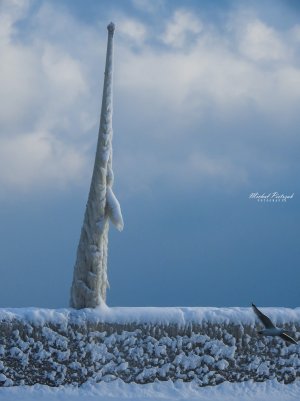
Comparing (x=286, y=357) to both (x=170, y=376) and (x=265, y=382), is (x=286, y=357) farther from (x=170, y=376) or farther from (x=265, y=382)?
(x=170, y=376)

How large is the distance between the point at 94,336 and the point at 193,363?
215 cm

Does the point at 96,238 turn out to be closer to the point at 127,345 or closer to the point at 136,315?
the point at 136,315

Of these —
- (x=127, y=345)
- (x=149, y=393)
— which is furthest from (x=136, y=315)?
(x=149, y=393)

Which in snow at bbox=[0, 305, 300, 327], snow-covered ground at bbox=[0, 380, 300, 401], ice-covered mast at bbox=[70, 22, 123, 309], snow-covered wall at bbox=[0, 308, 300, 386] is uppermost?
ice-covered mast at bbox=[70, 22, 123, 309]

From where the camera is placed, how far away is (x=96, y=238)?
609 inches

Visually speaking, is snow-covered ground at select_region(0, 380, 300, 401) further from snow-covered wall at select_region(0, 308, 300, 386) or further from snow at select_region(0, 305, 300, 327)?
snow at select_region(0, 305, 300, 327)

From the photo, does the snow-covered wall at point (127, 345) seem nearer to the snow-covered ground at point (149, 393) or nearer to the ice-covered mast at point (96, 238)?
the snow-covered ground at point (149, 393)

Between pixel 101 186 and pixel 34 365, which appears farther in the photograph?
pixel 101 186

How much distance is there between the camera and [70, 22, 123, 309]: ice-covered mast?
1526 cm

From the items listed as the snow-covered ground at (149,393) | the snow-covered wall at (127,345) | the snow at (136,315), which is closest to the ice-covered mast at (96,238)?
the snow at (136,315)

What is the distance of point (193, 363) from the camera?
1510 cm

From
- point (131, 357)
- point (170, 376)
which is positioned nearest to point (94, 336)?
point (131, 357)

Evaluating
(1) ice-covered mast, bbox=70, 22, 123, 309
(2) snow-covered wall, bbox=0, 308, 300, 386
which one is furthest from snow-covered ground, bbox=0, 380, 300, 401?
(1) ice-covered mast, bbox=70, 22, 123, 309

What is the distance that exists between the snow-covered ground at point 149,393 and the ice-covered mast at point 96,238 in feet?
5.66
